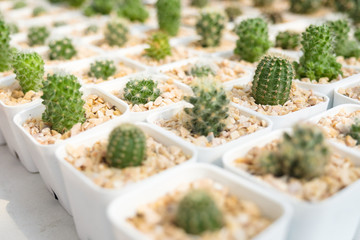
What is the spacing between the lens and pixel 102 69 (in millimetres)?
3545

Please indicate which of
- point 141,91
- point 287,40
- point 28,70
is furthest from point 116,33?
point 287,40

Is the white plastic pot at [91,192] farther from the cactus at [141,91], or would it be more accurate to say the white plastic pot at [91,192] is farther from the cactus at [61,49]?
the cactus at [61,49]

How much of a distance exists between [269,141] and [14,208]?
1.83 meters

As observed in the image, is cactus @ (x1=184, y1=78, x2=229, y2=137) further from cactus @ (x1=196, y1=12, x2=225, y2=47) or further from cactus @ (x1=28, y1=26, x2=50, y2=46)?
cactus @ (x1=28, y1=26, x2=50, y2=46)

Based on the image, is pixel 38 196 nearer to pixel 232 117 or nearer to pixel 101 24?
pixel 232 117

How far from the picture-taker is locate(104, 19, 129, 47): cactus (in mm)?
4332

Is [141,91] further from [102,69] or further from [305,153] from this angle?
[305,153]

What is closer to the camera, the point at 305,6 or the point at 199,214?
the point at 199,214

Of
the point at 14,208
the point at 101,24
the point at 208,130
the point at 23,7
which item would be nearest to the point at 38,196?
the point at 14,208

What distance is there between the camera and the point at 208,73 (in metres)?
3.42

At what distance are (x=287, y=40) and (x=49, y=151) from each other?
285 cm

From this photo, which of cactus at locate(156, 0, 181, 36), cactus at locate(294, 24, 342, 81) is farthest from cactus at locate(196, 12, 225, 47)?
cactus at locate(294, 24, 342, 81)

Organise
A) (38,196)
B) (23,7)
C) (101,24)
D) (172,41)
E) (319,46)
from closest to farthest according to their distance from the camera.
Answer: (38,196)
(319,46)
(172,41)
(101,24)
(23,7)

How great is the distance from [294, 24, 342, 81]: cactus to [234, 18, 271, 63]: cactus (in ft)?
1.67
